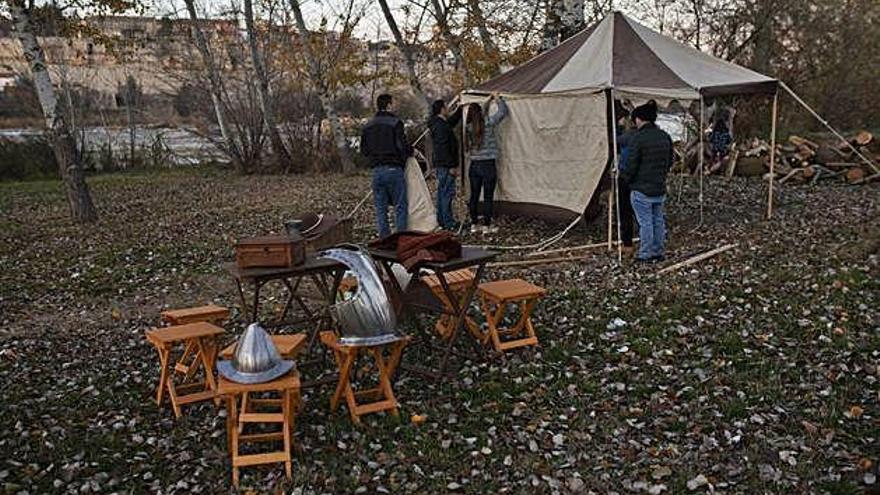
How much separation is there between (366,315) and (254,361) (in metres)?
0.70

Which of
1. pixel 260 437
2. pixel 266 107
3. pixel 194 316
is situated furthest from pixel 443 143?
pixel 266 107

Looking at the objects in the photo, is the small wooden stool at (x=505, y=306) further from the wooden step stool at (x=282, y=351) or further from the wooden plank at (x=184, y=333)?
the wooden plank at (x=184, y=333)

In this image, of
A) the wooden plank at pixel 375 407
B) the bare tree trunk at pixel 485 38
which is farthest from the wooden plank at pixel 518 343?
the bare tree trunk at pixel 485 38

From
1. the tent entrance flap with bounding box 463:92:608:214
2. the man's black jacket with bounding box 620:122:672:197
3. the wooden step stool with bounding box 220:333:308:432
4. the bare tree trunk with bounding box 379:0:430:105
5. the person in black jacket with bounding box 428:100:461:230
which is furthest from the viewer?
the bare tree trunk with bounding box 379:0:430:105

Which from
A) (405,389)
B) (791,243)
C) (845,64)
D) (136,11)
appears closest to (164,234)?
(136,11)

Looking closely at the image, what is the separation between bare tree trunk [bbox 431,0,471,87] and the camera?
52.0ft

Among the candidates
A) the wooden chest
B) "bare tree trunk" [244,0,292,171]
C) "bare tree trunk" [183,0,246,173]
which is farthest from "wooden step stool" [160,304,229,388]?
"bare tree trunk" [183,0,246,173]

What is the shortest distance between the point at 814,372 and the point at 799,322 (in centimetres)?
91

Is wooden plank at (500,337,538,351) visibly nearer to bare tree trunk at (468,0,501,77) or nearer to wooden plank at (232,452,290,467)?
wooden plank at (232,452,290,467)

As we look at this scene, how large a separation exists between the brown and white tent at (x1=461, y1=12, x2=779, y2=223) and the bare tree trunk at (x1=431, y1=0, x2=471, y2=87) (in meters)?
6.18

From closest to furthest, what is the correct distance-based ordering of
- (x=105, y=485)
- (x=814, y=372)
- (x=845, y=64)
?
(x=105, y=485)
(x=814, y=372)
(x=845, y=64)

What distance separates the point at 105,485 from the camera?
3648mm

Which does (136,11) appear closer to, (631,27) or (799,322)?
(631,27)

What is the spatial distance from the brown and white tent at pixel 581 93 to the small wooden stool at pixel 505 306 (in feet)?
11.6
